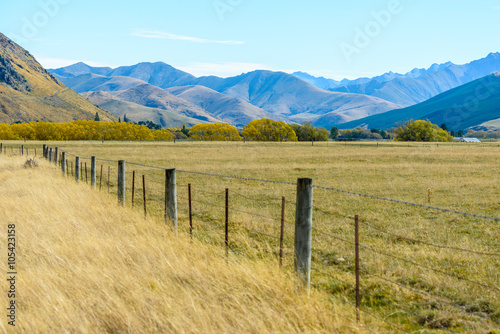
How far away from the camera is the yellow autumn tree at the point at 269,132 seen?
13225cm

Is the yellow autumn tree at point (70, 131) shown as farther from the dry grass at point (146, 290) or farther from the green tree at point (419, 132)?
the dry grass at point (146, 290)

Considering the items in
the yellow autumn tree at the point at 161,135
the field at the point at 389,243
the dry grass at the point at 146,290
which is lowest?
the field at the point at 389,243

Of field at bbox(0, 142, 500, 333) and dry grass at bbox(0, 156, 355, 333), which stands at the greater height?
dry grass at bbox(0, 156, 355, 333)

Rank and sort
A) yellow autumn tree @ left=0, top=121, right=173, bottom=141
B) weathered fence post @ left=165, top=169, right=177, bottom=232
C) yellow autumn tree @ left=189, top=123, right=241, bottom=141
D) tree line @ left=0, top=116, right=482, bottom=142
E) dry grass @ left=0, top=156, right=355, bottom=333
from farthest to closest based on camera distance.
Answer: yellow autumn tree @ left=189, top=123, right=241, bottom=141
yellow autumn tree @ left=0, top=121, right=173, bottom=141
tree line @ left=0, top=116, right=482, bottom=142
weathered fence post @ left=165, top=169, right=177, bottom=232
dry grass @ left=0, top=156, right=355, bottom=333

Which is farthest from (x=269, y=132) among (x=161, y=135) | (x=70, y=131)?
(x=70, y=131)

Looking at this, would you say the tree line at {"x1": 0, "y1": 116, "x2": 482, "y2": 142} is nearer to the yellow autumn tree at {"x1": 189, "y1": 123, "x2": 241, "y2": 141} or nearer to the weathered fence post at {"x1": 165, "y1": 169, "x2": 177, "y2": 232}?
the yellow autumn tree at {"x1": 189, "y1": 123, "x2": 241, "y2": 141}

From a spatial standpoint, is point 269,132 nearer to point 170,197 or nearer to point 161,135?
point 161,135

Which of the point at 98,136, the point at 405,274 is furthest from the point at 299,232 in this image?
the point at 98,136

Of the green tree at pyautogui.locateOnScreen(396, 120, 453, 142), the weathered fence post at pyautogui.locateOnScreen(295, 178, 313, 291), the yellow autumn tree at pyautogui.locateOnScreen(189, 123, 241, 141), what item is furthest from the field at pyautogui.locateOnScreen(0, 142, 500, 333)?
the yellow autumn tree at pyautogui.locateOnScreen(189, 123, 241, 141)

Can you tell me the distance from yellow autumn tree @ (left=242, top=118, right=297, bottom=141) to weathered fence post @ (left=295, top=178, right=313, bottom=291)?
126m

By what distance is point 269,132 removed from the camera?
439 feet

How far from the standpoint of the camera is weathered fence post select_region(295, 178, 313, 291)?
5.55 meters

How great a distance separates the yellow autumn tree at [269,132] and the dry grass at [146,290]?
124 meters

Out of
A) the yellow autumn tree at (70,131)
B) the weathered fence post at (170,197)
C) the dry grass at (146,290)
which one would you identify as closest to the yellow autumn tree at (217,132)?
the yellow autumn tree at (70,131)
